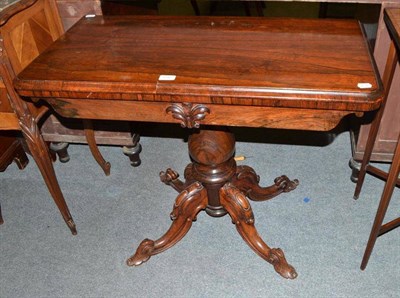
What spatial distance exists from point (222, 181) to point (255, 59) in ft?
1.84

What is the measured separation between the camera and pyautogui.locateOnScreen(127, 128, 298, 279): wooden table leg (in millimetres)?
1548

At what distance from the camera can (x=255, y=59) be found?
1.24m

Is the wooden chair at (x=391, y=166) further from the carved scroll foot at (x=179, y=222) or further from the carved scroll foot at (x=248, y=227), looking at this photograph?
the carved scroll foot at (x=179, y=222)

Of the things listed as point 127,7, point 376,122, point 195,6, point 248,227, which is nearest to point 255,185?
point 248,227

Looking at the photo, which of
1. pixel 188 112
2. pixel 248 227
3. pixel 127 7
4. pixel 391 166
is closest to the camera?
pixel 188 112

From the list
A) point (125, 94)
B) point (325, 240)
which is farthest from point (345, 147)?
point (125, 94)

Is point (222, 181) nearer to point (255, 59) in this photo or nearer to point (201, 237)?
point (201, 237)

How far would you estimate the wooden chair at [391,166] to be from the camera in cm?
134

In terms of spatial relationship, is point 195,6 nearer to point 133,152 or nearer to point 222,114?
point 133,152

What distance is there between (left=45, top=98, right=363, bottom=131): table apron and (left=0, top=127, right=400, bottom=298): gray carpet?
0.76 m

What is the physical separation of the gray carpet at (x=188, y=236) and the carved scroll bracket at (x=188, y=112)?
0.79 metres

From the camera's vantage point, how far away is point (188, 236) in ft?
6.14

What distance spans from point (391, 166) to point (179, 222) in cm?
85

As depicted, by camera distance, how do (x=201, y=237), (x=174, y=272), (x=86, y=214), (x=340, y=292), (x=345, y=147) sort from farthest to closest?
(x=345, y=147) < (x=86, y=214) < (x=201, y=237) < (x=174, y=272) < (x=340, y=292)
